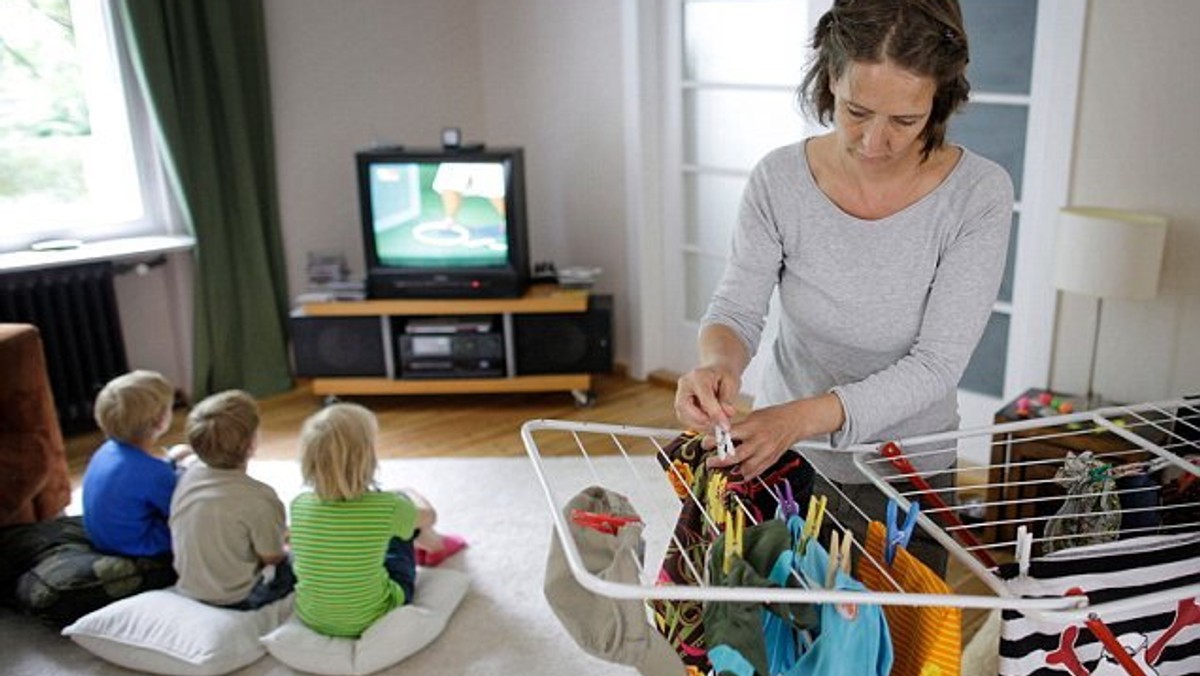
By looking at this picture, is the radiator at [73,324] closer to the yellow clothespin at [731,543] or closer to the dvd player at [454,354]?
the dvd player at [454,354]

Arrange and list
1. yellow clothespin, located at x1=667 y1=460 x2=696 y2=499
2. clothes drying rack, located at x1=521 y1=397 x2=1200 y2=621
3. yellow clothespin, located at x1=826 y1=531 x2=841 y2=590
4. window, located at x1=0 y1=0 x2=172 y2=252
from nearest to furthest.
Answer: clothes drying rack, located at x1=521 y1=397 x2=1200 y2=621
yellow clothespin, located at x1=826 y1=531 x2=841 y2=590
yellow clothespin, located at x1=667 y1=460 x2=696 y2=499
window, located at x1=0 y1=0 x2=172 y2=252

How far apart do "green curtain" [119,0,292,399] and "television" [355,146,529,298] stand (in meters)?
0.57

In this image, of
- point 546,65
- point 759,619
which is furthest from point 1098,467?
point 546,65

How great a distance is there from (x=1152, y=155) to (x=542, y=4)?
2624mm

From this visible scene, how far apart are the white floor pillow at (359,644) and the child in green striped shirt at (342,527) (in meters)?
0.03

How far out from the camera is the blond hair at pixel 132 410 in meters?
2.77

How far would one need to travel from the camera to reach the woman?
4.08ft

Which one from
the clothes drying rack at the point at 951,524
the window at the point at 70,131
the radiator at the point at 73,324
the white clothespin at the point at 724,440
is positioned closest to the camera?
the clothes drying rack at the point at 951,524

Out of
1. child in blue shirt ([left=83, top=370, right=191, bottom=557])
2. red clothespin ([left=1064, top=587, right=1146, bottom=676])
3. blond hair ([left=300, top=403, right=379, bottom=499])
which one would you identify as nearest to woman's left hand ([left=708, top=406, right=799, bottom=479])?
red clothespin ([left=1064, top=587, right=1146, bottom=676])

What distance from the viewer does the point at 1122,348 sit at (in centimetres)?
294

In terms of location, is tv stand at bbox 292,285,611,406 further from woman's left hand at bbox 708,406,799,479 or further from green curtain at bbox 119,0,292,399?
woman's left hand at bbox 708,406,799,479

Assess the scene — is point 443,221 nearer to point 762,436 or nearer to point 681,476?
point 681,476

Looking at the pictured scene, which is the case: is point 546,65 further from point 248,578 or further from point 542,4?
point 248,578

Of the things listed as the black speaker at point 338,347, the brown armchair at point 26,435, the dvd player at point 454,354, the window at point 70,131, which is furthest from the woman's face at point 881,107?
the window at point 70,131
